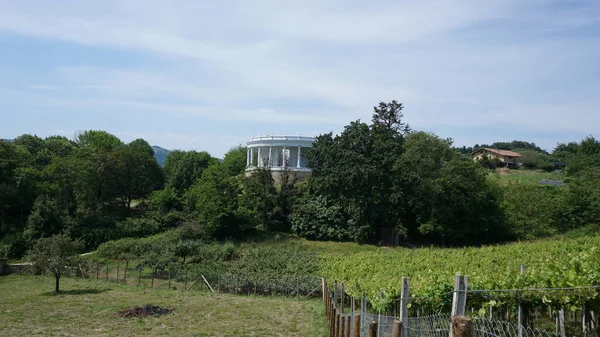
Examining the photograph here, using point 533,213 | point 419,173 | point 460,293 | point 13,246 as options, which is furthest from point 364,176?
point 460,293

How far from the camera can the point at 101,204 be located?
49.0 metres

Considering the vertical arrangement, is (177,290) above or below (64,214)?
below

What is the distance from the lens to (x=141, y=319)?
18141mm

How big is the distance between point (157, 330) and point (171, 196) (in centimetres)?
3638

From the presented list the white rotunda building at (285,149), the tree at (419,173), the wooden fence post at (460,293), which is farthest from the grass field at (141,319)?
the white rotunda building at (285,149)

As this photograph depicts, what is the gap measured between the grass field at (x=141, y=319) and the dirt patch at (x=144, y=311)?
40 centimetres

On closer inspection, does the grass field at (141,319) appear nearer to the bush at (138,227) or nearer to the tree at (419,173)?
the bush at (138,227)

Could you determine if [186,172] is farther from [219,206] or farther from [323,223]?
[323,223]

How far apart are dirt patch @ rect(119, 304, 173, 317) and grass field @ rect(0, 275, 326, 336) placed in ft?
1.31

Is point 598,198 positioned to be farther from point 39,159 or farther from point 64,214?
point 39,159

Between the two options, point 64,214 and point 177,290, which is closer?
point 177,290

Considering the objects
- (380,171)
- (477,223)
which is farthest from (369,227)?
(477,223)

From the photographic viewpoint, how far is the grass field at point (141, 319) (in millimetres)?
16156

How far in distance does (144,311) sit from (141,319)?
1254mm
